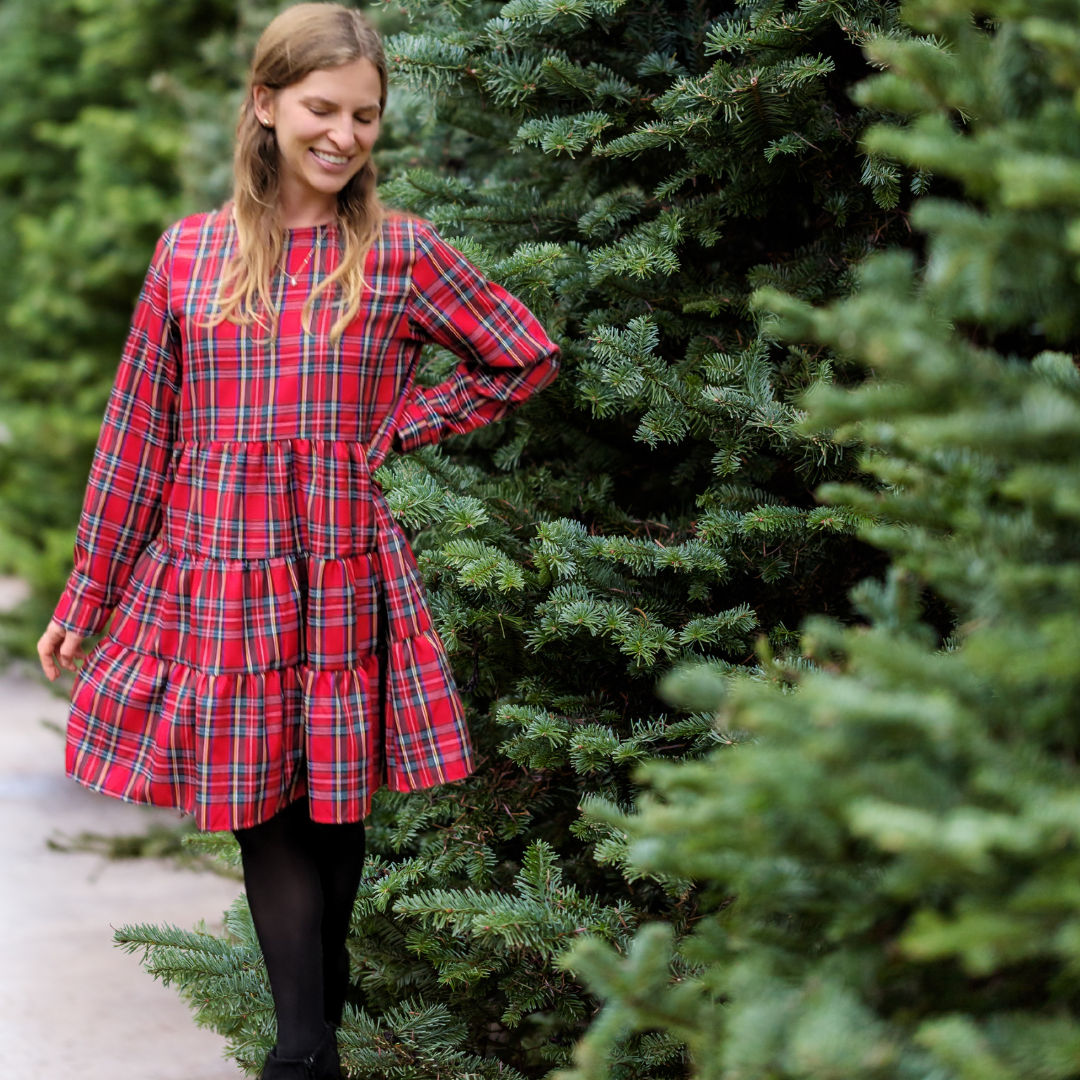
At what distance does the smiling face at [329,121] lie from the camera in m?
2.10

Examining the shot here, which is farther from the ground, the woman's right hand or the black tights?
the woman's right hand

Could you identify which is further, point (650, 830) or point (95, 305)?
point (95, 305)

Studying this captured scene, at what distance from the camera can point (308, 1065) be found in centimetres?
206

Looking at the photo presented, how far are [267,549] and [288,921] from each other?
0.63 m

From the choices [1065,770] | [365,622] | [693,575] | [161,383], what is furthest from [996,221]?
[161,383]

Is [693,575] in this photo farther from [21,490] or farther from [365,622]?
[21,490]

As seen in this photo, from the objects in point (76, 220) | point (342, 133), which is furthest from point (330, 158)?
point (76, 220)

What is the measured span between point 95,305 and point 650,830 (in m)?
5.27

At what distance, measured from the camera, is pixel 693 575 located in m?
2.24

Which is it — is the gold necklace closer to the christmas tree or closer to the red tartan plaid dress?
the red tartan plaid dress

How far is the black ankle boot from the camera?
2057mm

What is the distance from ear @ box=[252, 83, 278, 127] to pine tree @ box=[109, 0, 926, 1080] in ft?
0.97

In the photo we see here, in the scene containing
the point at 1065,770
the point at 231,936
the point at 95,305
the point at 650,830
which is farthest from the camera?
the point at 95,305

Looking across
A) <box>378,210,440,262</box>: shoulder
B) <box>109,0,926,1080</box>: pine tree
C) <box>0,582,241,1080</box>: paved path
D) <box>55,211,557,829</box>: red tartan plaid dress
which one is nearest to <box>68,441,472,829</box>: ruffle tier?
<box>55,211,557,829</box>: red tartan plaid dress
